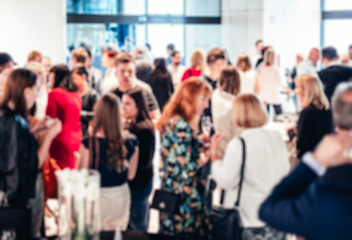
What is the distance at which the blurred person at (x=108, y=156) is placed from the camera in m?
3.25

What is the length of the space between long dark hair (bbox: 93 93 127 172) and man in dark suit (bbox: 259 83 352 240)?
158cm

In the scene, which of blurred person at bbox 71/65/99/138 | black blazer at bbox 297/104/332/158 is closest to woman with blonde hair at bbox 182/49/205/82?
blurred person at bbox 71/65/99/138

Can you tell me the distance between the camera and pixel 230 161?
3.16 metres

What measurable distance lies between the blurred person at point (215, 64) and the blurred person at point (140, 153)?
1860mm

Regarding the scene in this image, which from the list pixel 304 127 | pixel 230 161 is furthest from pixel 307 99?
pixel 230 161

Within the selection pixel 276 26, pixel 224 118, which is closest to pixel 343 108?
pixel 224 118

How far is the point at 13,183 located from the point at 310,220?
6.93 ft

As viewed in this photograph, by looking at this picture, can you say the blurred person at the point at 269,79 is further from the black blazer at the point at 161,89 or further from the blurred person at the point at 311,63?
the black blazer at the point at 161,89

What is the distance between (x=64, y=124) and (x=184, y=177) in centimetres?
162

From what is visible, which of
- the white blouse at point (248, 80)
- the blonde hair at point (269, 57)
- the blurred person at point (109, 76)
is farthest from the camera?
the blonde hair at point (269, 57)

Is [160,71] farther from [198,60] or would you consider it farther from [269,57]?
[269,57]

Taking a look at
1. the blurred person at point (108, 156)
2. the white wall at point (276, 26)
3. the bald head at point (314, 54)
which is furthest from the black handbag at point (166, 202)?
the white wall at point (276, 26)

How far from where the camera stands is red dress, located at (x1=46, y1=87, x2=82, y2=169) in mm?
4543

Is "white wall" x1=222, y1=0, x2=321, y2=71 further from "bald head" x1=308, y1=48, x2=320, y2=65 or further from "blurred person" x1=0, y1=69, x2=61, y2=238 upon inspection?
"blurred person" x1=0, y1=69, x2=61, y2=238
